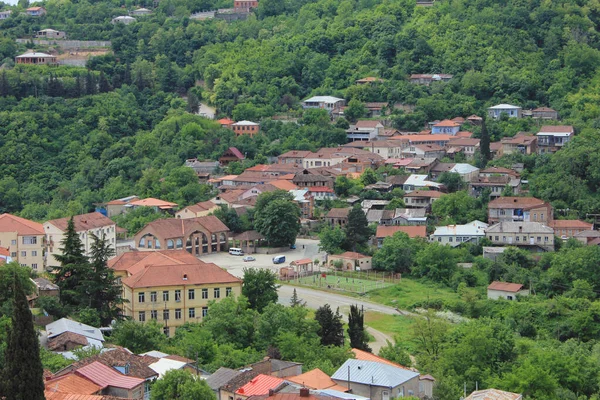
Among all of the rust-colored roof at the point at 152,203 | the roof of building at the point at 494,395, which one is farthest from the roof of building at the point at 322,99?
the roof of building at the point at 494,395

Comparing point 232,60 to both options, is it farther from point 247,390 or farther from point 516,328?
point 247,390

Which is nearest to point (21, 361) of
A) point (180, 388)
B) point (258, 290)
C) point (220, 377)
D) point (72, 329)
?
point (180, 388)

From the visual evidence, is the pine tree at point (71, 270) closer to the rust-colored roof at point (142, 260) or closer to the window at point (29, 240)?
the rust-colored roof at point (142, 260)

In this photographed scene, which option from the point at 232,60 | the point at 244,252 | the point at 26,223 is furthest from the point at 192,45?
the point at 26,223

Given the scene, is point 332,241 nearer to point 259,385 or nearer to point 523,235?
point 523,235

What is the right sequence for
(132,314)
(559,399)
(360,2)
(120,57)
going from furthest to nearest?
(360,2) < (120,57) < (132,314) < (559,399)

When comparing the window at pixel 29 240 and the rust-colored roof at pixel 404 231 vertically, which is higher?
the window at pixel 29 240

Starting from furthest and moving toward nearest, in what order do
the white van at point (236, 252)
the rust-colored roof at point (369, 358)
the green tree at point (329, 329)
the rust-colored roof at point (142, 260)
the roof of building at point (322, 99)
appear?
the roof of building at point (322, 99)
the white van at point (236, 252)
the rust-colored roof at point (142, 260)
the green tree at point (329, 329)
the rust-colored roof at point (369, 358)

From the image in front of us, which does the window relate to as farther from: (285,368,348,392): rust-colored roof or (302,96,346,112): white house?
(302,96,346,112): white house
